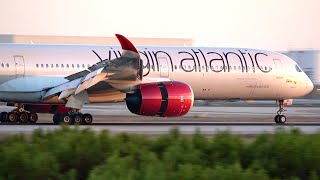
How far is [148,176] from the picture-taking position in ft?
34.7

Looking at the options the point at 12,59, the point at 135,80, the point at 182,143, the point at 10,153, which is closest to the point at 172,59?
the point at 135,80

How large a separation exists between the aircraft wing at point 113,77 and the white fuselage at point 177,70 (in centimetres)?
62

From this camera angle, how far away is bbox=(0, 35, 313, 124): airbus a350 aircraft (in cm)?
2641

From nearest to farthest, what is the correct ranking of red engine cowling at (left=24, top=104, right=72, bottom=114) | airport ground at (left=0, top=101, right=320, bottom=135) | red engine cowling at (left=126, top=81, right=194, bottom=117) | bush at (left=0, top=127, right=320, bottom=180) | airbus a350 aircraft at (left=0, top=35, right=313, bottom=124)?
bush at (left=0, top=127, right=320, bottom=180), airport ground at (left=0, top=101, right=320, bottom=135), red engine cowling at (left=126, top=81, right=194, bottom=117), airbus a350 aircraft at (left=0, top=35, right=313, bottom=124), red engine cowling at (left=24, top=104, right=72, bottom=114)

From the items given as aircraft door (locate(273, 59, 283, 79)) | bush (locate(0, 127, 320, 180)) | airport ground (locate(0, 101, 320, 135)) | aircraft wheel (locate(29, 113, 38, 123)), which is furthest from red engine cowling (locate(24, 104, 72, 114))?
bush (locate(0, 127, 320, 180))

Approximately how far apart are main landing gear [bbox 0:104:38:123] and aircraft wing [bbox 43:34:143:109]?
2274 mm

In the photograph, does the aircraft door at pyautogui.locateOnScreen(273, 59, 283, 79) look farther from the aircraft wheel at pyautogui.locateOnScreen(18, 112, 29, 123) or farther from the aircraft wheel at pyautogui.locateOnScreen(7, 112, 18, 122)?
the aircraft wheel at pyautogui.locateOnScreen(7, 112, 18, 122)

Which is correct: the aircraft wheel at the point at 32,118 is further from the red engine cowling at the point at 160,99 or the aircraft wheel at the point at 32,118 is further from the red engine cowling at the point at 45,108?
the red engine cowling at the point at 160,99

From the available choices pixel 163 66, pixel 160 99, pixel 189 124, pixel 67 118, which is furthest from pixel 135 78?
pixel 189 124

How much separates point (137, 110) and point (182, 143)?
1178 cm

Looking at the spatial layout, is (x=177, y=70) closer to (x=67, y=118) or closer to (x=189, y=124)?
(x=189, y=124)

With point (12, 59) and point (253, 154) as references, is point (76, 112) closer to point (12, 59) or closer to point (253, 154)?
point (12, 59)

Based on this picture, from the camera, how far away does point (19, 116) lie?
1136 inches

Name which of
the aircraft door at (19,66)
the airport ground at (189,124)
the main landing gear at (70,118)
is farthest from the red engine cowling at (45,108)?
the aircraft door at (19,66)
